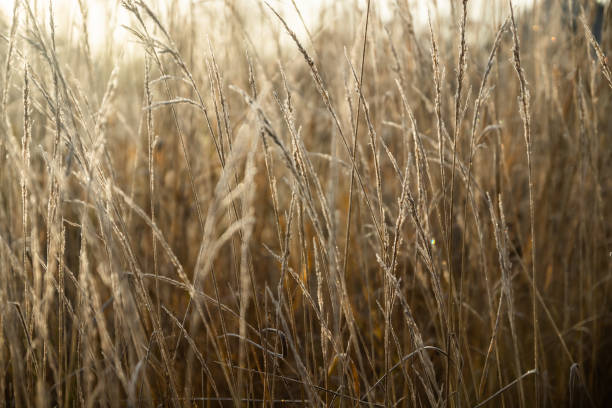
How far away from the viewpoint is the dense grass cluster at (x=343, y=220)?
828 millimetres

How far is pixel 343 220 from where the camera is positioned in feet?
5.73

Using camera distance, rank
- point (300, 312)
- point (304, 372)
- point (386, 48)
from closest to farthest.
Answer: point (304, 372), point (300, 312), point (386, 48)

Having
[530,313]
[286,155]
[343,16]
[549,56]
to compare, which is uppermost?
[343,16]

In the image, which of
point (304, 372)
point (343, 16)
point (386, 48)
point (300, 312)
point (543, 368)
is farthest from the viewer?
point (343, 16)

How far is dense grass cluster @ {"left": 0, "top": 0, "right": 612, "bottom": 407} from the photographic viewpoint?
83 centimetres

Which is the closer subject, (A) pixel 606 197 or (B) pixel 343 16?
(A) pixel 606 197

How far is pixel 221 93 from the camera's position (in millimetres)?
752

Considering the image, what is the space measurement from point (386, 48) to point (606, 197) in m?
0.92

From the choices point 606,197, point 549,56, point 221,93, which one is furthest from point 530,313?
point 221,93

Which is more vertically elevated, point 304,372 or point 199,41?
point 199,41

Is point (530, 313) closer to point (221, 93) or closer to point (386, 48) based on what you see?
point (386, 48)

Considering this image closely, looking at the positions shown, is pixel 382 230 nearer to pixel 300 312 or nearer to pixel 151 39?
pixel 151 39

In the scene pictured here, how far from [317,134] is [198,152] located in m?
0.53

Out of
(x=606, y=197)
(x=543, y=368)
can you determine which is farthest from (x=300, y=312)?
(x=606, y=197)
